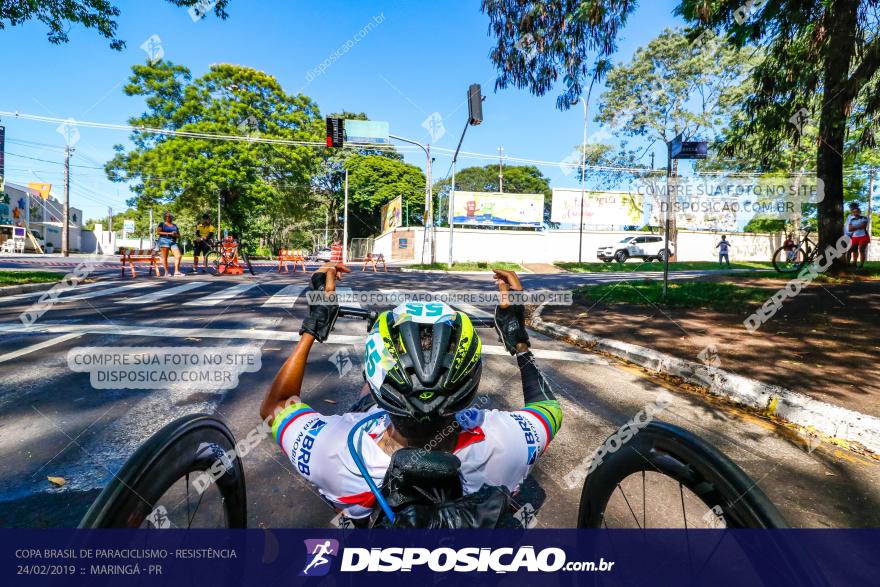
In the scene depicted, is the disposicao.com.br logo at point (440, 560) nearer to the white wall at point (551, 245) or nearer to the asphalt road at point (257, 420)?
the asphalt road at point (257, 420)

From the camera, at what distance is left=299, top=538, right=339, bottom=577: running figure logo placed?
4.15 feet

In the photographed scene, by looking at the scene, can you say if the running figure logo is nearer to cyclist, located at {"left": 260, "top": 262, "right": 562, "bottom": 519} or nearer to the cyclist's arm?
cyclist, located at {"left": 260, "top": 262, "right": 562, "bottom": 519}

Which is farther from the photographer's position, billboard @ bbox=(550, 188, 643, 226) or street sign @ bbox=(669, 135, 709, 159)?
billboard @ bbox=(550, 188, 643, 226)

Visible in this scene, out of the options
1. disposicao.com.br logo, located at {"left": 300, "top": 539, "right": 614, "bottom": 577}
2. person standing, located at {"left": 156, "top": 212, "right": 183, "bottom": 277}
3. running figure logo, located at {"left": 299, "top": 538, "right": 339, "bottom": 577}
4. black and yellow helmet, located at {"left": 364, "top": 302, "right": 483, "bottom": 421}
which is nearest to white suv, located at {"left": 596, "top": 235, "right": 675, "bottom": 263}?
person standing, located at {"left": 156, "top": 212, "right": 183, "bottom": 277}

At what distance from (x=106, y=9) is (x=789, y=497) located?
15503 millimetres

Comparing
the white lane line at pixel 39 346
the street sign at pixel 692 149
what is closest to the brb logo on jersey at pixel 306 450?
the white lane line at pixel 39 346

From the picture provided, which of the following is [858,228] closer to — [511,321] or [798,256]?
[798,256]

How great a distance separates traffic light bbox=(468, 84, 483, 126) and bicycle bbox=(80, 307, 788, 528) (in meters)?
14.6

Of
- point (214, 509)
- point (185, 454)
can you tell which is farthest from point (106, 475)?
point (185, 454)

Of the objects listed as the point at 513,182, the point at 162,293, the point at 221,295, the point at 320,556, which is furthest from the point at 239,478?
the point at 513,182

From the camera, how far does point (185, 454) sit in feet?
4.16

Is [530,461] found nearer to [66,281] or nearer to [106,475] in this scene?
[106,475]

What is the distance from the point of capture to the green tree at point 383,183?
49.4 metres

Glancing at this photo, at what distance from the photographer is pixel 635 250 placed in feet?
112
